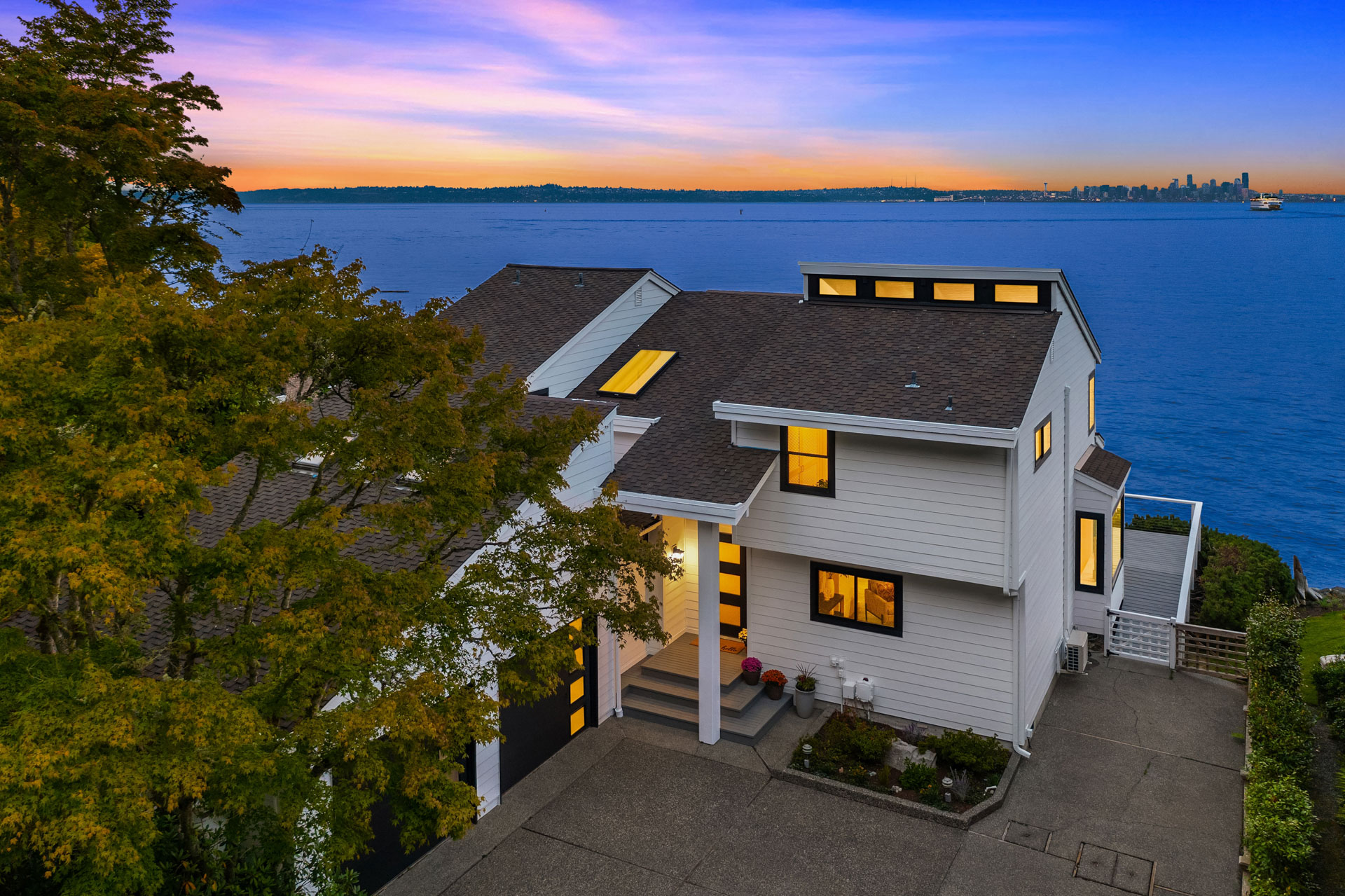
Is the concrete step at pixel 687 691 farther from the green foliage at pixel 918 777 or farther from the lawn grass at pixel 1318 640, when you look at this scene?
the lawn grass at pixel 1318 640

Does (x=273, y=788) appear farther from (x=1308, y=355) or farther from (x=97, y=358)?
(x=1308, y=355)

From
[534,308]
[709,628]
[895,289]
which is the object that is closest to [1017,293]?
[895,289]

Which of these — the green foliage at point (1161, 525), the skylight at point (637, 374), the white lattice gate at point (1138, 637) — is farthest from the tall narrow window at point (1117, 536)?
the skylight at point (637, 374)

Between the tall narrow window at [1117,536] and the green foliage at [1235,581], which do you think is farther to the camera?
the green foliage at [1235,581]


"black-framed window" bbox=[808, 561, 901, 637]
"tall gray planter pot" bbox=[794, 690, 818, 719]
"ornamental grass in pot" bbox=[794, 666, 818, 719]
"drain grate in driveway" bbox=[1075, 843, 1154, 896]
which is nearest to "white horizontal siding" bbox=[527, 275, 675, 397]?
"black-framed window" bbox=[808, 561, 901, 637]

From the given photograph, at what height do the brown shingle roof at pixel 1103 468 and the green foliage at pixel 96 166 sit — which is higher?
the green foliage at pixel 96 166

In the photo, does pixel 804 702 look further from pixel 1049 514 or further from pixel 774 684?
pixel 1049 514

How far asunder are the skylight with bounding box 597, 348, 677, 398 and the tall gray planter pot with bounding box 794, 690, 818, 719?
7439 millimetres

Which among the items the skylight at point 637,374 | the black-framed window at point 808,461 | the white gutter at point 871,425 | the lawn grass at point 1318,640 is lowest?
the lawn grass at point 1318,640

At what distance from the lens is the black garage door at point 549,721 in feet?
53.1

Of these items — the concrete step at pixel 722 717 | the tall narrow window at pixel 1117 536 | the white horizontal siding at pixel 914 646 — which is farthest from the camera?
the tall narrow window at pixel 1117 536

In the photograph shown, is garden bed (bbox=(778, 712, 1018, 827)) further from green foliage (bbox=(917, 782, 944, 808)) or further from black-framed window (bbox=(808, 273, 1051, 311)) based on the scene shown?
black-framed window (bbox=(808, 273, 1051, 311))

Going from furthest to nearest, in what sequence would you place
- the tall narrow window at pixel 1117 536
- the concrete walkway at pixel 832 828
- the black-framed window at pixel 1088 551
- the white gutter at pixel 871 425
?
the tall narrow window at pixel 1117 536
the black-framed window at pixel 1088 551
the white gutter at pixel 871 425
the concrete walkway at pixel 832 828

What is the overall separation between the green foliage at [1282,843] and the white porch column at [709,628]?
8608 mm
